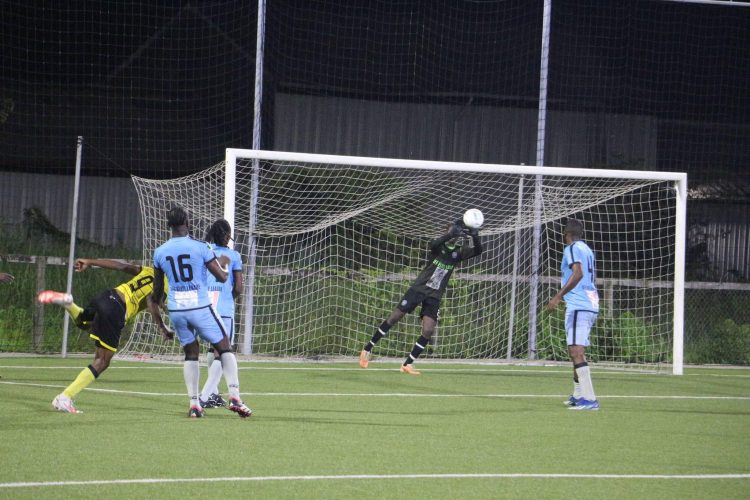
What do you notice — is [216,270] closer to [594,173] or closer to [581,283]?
[581,283]

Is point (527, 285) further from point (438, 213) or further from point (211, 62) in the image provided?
point (211, 62)

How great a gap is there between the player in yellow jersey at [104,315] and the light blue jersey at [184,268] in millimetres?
563

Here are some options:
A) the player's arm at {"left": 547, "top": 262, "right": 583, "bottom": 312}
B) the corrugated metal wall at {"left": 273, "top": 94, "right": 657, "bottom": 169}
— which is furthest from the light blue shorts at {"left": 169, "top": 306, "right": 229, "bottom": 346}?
the corrugated metal wall at {"left": 273, "top": 94, "right": 657, "bottom": 169}

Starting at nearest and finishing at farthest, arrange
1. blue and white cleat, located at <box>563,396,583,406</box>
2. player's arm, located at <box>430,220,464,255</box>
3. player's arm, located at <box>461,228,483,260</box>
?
1. blue and white cleat, located at <box>563,396,583,406</box>
2. player's arm, located at <box>461,228,483,260</box>
3. player's arm, located at <box>430,220,464,255</box>

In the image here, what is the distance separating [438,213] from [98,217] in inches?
285

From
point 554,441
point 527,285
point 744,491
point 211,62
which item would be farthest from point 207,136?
point 744,491

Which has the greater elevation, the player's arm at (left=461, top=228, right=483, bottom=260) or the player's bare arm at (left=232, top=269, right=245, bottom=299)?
the player's arm at (left=461, top=228, right=483, bottom=260)

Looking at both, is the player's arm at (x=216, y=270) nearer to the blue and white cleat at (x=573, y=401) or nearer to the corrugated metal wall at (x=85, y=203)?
the blue and white cleat at (x=573, y=401)

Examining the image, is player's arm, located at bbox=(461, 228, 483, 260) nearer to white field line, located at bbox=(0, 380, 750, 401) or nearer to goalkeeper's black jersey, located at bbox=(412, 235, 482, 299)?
goalkeeper's black jersey, located at bbox=(412, 235, 482, 299)

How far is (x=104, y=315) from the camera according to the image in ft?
33.2

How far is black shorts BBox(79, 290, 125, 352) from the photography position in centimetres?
1011

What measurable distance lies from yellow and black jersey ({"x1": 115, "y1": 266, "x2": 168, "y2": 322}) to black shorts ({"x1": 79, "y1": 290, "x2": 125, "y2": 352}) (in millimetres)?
150

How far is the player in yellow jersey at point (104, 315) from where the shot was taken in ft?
32.3

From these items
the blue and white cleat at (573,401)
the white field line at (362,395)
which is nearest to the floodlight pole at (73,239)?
the white field line at (362,395)
